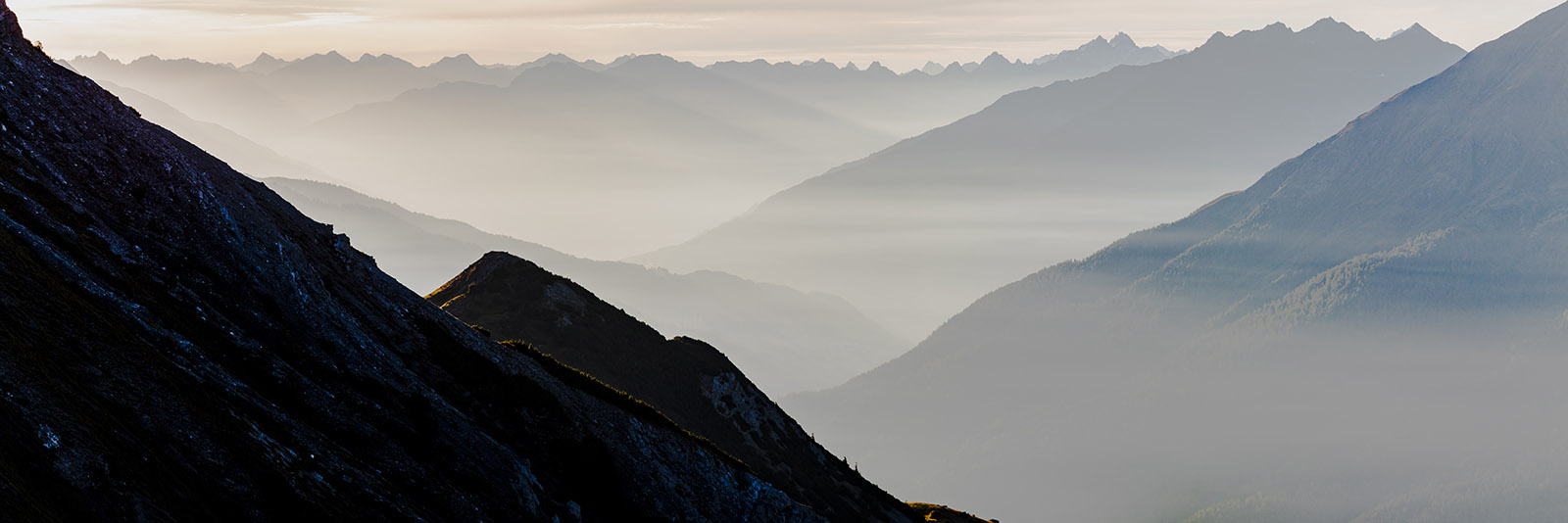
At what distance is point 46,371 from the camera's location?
39.7 m

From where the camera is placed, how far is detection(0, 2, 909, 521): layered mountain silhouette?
131ft

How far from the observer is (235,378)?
49.8 metres

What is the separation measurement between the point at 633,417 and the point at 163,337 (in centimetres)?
4002

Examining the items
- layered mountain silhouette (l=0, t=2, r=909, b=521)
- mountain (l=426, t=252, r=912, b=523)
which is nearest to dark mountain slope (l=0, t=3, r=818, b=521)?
layered mountain silhouette (l=0, t=2, r=909, b=521)


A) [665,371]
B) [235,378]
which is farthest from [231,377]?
[665,371]

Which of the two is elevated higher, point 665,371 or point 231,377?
point 665,371

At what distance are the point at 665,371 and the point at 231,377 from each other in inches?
2928

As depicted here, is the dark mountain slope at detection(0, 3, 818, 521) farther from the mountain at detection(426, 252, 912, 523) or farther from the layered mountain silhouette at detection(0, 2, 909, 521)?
the mountain at detection(426, 252, 912, 523)

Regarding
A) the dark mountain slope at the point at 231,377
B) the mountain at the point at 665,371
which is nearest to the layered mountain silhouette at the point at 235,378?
the dark mountain slope at the point at 231,377

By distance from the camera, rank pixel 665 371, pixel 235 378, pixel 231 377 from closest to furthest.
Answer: pixel 231 377, pixel 235 378, pixel 665 371

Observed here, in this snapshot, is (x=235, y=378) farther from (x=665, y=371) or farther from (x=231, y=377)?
(x=665, y=371)

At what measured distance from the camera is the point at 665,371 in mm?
122688

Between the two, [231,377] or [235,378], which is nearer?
[231,377]

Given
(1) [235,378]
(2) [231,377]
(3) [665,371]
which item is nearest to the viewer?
(2) [231,377]
